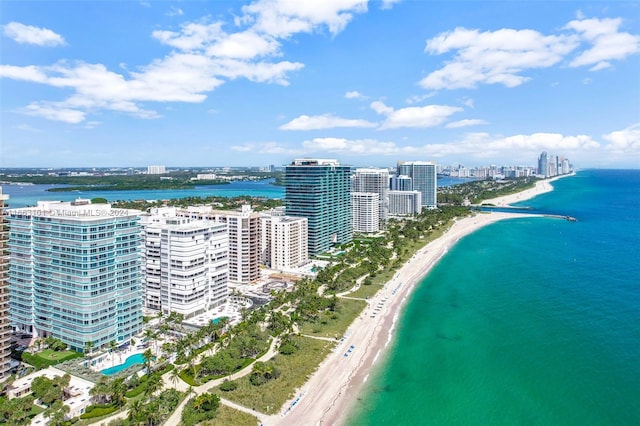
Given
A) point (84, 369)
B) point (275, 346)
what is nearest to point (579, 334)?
point (275, 346)

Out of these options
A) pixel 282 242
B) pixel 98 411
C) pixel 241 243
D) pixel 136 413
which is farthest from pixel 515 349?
pixel 282 242

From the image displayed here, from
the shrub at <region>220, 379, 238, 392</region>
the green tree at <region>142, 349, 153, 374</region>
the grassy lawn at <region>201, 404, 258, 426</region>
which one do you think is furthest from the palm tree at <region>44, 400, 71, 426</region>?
the shrub at <region>220, 379, 238, 392</region>

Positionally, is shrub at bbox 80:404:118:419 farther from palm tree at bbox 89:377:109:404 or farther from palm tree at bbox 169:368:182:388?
palm tree at bbox 169:368:182:388

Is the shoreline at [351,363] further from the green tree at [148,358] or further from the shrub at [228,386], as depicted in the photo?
the green tree at [148,358]

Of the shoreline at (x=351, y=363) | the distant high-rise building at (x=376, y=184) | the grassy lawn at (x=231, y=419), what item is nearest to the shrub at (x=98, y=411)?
the grassy lawn at (x=231, y=419)

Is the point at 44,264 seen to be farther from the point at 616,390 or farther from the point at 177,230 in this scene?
the point at 616,390

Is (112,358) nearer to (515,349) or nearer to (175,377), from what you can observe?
(175,377)

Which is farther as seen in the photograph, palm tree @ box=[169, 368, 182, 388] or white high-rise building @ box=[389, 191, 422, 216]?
white high-rise building @ box=[389, 191, 422, 216]
